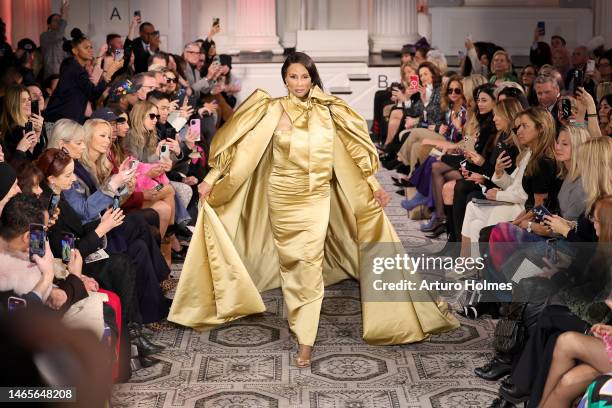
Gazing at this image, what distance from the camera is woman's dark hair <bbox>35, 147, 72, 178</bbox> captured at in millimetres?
4957

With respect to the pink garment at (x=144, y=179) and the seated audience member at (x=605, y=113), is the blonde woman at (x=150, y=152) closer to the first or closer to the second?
the pink garment at (x=144, y=179)

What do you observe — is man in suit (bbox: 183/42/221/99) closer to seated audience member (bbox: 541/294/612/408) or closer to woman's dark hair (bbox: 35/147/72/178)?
woman's dark hair (bbox: 35/147/72/178)

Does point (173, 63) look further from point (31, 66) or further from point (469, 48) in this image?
point (469, 48)

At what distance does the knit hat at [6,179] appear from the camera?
451 cm

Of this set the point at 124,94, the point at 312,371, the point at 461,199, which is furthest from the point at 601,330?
the point at 124,94

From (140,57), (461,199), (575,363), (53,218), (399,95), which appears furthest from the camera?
(140,57)

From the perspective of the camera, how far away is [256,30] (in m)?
16.1

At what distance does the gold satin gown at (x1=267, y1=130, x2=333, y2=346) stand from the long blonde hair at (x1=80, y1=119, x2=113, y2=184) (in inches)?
40.4

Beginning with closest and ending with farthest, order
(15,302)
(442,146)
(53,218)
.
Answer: (15,302) → (53,218) → (442,146)

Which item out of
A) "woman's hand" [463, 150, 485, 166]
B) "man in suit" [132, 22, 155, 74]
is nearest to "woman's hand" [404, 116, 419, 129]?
"man in suit" [132, 22, 155, 74]

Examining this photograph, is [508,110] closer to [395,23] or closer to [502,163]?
[502,163]

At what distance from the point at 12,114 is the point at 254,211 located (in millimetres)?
2025

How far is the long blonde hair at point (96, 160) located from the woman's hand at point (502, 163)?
2421 millimetres

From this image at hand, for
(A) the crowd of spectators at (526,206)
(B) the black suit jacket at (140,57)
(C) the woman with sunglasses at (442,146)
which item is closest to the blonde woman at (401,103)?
(A) the crowd of spectators at (526,206)
